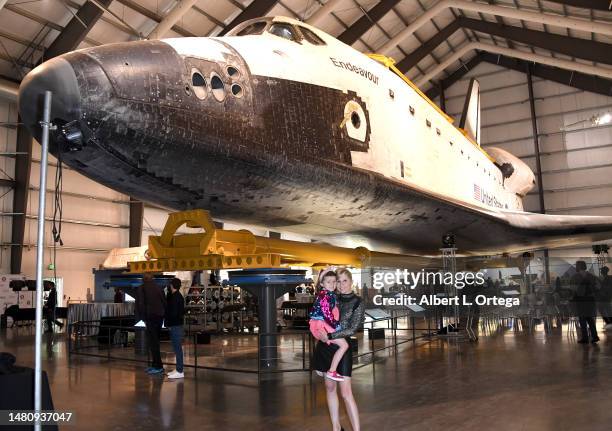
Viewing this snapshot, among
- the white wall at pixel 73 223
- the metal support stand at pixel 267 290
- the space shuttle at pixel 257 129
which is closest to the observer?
the space shuttle at pixel 257 129

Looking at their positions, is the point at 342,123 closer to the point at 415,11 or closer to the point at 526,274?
the point at 526,274

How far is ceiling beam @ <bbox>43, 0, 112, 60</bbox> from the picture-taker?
1509 cm

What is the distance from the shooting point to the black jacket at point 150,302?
6.09 meters

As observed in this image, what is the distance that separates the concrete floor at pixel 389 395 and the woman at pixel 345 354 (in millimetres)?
344

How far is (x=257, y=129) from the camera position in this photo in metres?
4.07

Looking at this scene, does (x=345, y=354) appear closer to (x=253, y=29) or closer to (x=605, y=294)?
(x=253, y=29)

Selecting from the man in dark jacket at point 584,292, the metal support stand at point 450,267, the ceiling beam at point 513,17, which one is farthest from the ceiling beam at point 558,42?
the metal support stand at point 450,267

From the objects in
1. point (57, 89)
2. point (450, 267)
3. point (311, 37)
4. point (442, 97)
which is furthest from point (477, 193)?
point (442, 97)

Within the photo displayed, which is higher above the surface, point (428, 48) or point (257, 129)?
point (428, 48)

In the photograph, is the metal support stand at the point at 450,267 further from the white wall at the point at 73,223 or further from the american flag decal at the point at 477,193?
the white wall at the point at 73,223

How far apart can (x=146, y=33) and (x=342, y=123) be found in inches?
563

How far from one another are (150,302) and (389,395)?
3.06 m

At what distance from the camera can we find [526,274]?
9.02 meters

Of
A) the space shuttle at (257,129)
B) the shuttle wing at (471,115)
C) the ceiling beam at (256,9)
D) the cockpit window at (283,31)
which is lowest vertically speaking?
the space shuttle at (257,129)
